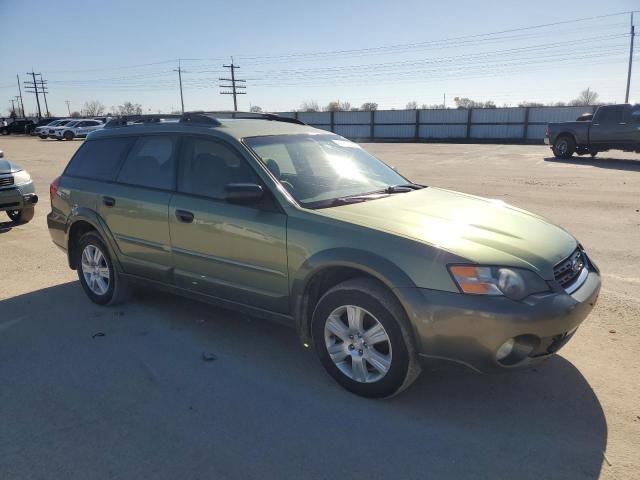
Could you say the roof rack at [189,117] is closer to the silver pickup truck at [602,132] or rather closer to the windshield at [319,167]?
the windshield at [319,167]

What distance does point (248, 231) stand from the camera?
3.70 m

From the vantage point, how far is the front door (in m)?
3.61

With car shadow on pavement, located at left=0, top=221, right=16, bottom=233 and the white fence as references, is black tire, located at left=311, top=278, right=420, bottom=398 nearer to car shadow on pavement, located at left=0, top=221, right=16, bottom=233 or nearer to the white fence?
car shadow on pavement, located at left=0, top=221, right=16, bottom=233

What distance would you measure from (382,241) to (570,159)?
62.6 feet

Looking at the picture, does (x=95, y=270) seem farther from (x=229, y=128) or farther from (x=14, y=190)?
(x=14, y=190)

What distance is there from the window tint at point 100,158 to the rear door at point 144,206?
0.13 metres

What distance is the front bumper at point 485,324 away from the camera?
2.82 metres

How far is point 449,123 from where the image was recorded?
38.4 metres

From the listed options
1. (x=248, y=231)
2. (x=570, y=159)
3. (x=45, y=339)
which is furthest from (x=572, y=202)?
(x=570, y=159)

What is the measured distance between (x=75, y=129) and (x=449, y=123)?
29.9m

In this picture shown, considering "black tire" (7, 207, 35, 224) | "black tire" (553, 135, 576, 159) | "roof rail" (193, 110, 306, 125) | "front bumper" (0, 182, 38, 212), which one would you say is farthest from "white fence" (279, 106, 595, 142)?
"roof rail" (193, 110, 306, 125)

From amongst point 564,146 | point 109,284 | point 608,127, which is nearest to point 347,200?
point 109,284

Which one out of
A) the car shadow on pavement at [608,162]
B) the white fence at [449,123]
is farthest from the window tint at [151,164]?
the white fence at [449,123]

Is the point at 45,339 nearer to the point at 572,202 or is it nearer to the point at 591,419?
the point at 591,419
